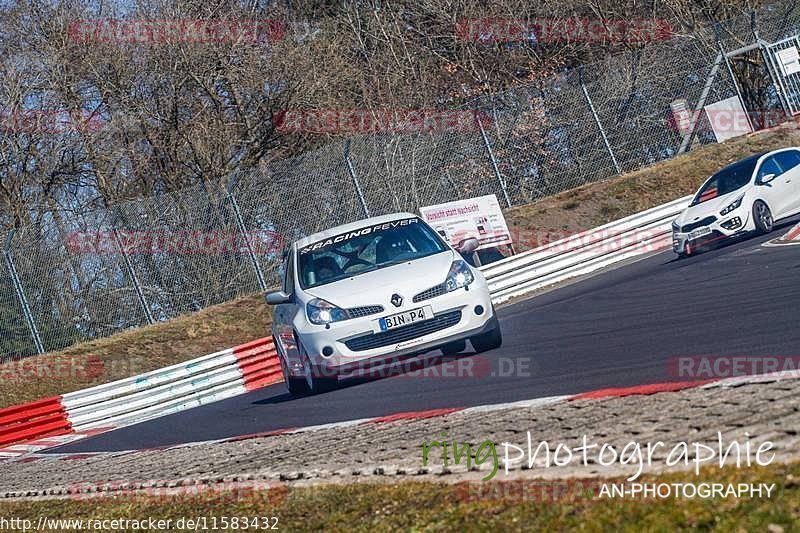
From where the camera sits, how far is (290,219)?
2169 centimetres

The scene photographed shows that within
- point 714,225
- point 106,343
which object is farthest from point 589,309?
point 106,343

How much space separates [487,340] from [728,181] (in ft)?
25.3

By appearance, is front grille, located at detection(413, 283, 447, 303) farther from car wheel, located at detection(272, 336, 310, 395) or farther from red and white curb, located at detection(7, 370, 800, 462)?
car wheel, located at detection(272, 336, 310, 395)

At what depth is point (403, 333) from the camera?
10.2 meters

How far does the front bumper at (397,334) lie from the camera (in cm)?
1018

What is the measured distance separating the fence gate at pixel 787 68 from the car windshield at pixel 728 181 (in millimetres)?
10106

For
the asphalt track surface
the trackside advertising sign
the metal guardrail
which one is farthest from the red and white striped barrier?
the metal guardrail

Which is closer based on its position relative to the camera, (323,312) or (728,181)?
(323,312)

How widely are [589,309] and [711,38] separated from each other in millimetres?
15154

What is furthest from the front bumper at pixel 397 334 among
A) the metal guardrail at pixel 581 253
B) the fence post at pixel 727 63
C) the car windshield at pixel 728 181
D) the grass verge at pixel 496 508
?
the fence post at pixel 727 63

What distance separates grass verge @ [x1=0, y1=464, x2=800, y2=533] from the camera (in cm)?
355

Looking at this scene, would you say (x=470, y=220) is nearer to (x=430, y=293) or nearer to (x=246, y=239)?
(x=246, y=239)

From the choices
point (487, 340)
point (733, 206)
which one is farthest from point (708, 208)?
point (487, 340)

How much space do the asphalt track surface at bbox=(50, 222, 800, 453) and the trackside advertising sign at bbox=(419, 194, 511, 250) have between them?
4122 mm
